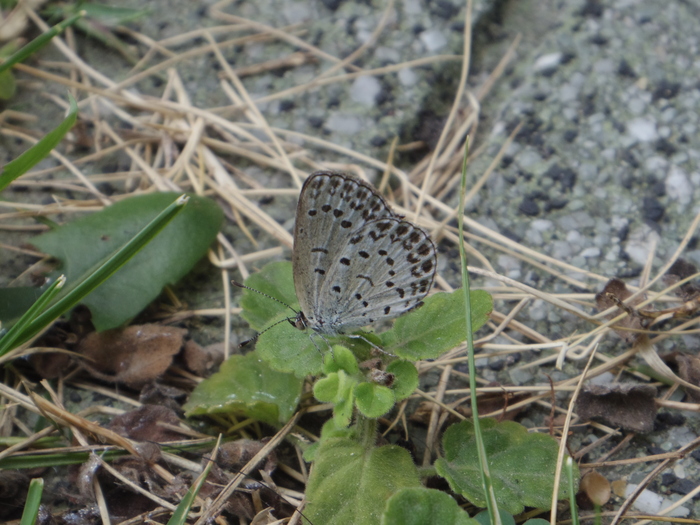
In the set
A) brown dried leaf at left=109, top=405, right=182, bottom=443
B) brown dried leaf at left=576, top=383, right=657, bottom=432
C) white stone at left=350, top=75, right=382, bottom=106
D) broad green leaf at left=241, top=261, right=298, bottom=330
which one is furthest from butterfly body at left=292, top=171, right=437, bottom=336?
white stone at left=350, top=75, right=382, bottom=106

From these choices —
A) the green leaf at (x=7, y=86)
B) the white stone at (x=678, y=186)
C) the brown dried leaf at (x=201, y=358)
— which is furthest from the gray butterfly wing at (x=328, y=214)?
the green leaf at (x=7, y=86)

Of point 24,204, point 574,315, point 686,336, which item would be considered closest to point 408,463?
point 574,315

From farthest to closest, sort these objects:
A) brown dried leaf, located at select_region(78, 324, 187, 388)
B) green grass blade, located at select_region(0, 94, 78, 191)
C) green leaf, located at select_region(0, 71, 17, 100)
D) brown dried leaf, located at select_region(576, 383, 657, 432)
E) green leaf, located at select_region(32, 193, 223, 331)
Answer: green leaf, located at select_region(0, 71, 17, 100)
green leaf, located at select_region(32, 193, 223, 331)
brown dried leaf, located at select_region(78, 324, 187, 388)
green grass blade, located at select_region(0, 94, 78, 191)
brown dried leaf, located at select_region(576, 383, 657, 432)

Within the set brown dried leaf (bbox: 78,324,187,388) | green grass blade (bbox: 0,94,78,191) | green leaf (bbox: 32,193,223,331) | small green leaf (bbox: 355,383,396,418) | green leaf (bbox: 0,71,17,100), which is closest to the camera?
small green leaf (bbox: 355,383,396,418)

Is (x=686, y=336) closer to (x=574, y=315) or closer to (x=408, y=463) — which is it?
(x=574, y=315)

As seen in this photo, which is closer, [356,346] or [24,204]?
[356,346]

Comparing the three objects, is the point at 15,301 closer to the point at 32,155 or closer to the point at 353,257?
the point at 32,155

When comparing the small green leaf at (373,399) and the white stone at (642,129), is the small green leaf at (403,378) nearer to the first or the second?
the small green leaf at (373,399)

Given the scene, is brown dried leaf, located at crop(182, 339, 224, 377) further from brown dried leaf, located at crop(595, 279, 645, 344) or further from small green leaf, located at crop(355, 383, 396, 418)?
brown dried leaf, located at crop(595, 279, 645, 344)
